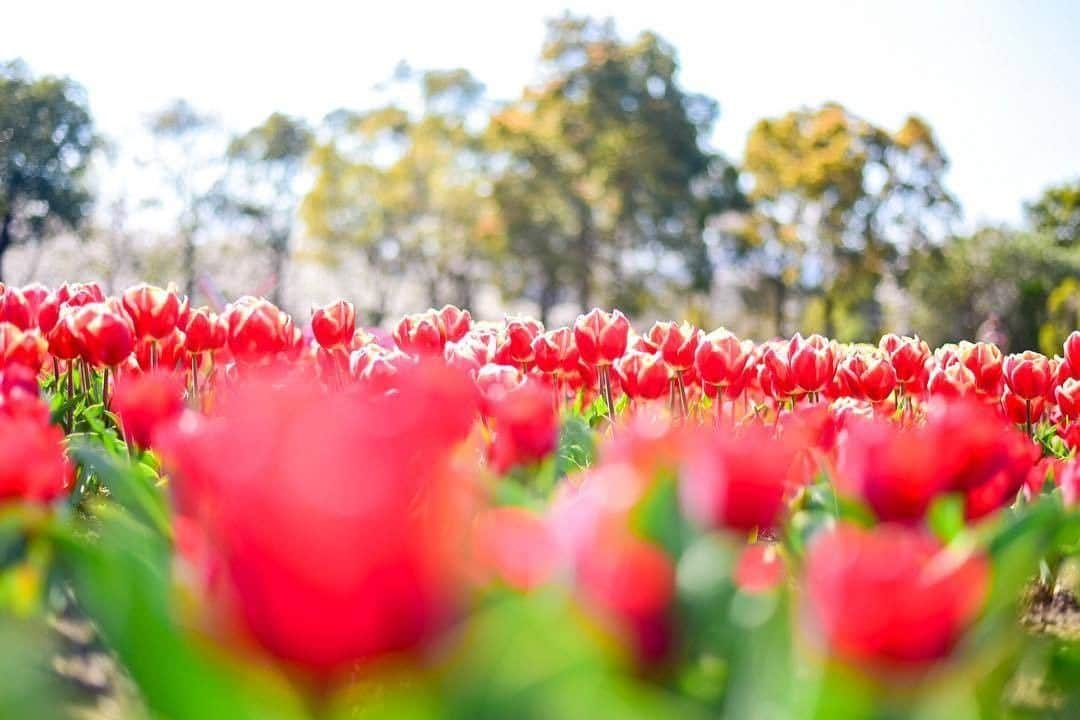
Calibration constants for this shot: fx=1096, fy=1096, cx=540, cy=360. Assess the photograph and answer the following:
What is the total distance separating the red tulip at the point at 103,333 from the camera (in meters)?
2.76

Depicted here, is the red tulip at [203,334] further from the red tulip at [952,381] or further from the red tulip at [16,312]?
the red tulip at [952,381]

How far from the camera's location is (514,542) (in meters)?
0.82

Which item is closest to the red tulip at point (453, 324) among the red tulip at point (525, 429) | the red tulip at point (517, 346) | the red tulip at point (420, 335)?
the red tulip at point (420, 335)

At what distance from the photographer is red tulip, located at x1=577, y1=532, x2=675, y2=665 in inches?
28.8

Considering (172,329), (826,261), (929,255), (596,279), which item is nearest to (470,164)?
(596,279)

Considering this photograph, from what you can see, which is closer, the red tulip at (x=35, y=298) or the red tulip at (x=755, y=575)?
the red tulip at (x=755, y=575)

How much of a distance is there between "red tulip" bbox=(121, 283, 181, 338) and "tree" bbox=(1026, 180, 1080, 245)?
53.3 metres

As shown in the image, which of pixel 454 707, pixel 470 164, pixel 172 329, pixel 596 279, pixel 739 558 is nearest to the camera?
pixel 454 707

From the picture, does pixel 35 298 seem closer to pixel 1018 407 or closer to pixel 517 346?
pixel 517 346

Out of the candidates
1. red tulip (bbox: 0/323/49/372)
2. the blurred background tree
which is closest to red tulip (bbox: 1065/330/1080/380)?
red tulip (bbox: 0/323/49/372)

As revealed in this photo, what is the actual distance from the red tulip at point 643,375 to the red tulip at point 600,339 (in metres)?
0.21

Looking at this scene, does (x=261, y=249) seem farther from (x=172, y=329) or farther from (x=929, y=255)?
(x=172, y=329)

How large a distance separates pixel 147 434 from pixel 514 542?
1.22 m

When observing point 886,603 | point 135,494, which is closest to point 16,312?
point 135,494
